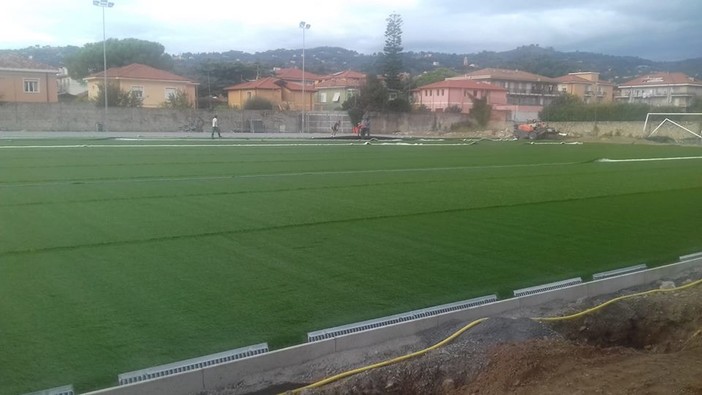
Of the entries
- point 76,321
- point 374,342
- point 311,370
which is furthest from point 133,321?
point 374,342

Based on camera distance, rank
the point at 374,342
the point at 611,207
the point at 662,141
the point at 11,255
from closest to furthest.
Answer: the point at 374,342
the point at 11,255
the point at 611,207
the point at 662,141

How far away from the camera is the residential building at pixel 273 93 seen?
77.6m

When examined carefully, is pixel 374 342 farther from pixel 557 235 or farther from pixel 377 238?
pixel 557 235

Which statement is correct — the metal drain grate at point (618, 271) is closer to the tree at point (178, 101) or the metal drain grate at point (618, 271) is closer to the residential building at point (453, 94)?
the tree at point (178, 101)

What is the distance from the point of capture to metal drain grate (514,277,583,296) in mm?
8008

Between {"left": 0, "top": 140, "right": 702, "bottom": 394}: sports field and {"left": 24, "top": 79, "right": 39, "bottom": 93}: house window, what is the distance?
43.1 meters

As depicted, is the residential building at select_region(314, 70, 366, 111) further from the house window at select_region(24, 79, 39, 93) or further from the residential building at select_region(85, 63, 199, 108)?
the house window at select_region(24, 79, 39, 93)

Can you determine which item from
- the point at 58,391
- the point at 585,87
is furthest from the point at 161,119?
the point at 585,87

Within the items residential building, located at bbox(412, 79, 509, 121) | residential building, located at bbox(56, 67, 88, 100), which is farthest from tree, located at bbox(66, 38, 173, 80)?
residential building, located at bbox(412, 79, 509, 121)

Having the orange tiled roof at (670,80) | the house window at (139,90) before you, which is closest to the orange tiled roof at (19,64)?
the house window at (139,90)

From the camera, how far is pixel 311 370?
586 cm

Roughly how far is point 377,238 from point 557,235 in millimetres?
3063

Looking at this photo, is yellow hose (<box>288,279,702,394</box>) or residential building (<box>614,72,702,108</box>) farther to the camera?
residential building (<box>614,72,702,108</box>)

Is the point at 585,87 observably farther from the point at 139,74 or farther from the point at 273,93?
the point at 139,74
